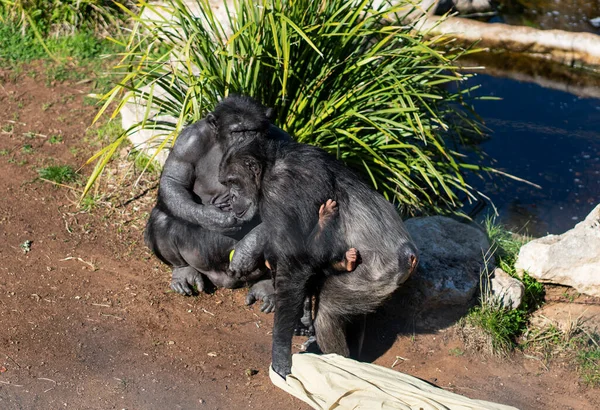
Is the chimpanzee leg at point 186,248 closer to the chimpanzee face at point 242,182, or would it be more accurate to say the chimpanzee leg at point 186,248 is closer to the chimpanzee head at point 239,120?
the chimpanzee face at point 242,182

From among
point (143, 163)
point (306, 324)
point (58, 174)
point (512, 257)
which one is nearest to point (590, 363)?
point (512, 257)

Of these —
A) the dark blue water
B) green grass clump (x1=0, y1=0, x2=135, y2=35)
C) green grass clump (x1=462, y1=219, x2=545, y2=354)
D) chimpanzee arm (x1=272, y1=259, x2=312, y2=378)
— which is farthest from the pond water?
chimpanzee arm (x1=272, y1=259, x2=312, y2=378)

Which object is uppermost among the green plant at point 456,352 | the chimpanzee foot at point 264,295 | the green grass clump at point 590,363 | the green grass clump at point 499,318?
the chimpanzee foot at point 264,295

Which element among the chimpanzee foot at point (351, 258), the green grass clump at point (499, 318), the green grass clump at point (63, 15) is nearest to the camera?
the chimpanzee foot at point (351, 258)

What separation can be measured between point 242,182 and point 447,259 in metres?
1.82

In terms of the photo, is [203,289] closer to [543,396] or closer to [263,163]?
[263,163]

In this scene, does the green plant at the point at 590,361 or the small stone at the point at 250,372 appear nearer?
the small stone at the point at 250,372

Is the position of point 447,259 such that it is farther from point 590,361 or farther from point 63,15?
point 63,15

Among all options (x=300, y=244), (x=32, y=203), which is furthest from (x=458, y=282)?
(x=32, y=203)

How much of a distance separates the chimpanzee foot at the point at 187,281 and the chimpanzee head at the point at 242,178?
Result: 0.86 metres

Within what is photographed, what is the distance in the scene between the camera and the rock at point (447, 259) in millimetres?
5730

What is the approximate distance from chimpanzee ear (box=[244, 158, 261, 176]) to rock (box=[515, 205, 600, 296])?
2411 mm

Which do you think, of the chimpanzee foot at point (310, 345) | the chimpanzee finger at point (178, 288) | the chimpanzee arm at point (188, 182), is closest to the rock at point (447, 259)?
the chimpanzee foot at point (310, 345)

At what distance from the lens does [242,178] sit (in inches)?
199
